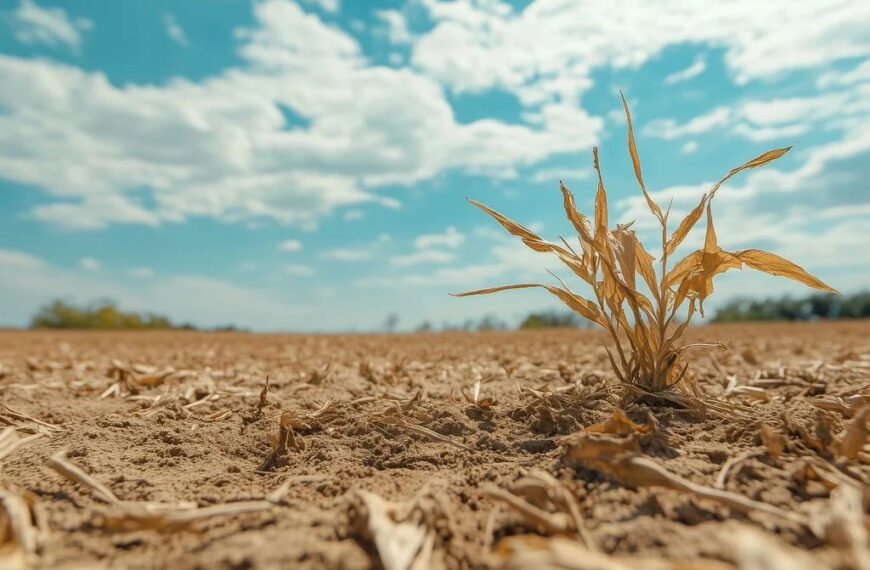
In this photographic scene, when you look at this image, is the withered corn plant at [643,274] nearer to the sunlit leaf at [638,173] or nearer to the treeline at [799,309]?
the sunlit leaf at [638,173]

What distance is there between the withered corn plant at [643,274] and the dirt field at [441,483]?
216 mm

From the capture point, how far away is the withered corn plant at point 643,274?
87.4 inches

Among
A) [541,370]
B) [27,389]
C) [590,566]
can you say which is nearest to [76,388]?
[27,389]

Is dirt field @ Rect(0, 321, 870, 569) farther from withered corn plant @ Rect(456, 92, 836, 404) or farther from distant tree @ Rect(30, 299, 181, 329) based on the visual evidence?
distant tree @ Rect(30, 299, 181, 329)

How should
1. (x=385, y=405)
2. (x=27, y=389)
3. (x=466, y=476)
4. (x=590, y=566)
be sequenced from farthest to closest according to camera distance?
(x=27, y=389) → (x=385, y=405) → (x=466, y=476) → (x=590, y=566)

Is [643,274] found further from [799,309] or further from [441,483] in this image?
[799,309]

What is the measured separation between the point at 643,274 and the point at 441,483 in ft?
4.18

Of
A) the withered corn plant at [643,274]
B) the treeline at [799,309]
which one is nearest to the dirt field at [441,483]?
the withered corn plant at [643,274]

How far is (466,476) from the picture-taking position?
1.76m

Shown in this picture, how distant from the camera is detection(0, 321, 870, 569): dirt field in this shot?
1.22 metres

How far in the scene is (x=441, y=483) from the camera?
1703 millimetres

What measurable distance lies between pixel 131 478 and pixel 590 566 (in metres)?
1.52

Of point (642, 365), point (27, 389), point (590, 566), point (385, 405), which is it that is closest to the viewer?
point (590, 566)

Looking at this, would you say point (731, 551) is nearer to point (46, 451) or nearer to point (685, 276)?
point (685, 276)
